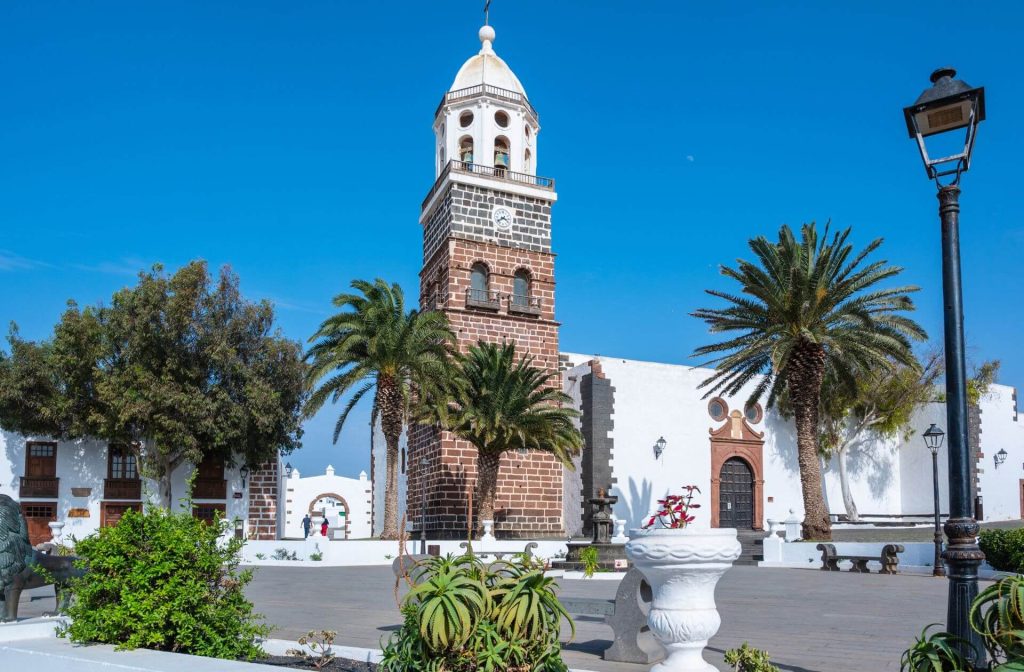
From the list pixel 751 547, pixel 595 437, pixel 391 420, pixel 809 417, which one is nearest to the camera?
pixel 809 417

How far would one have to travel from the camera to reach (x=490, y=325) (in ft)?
91.9

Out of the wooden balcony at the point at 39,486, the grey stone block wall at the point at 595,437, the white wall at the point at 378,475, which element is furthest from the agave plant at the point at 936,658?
the white wall at the point at 378,475

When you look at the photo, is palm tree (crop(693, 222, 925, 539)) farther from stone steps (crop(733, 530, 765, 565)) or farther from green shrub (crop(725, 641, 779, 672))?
green shrub (crop(725, 641, 779, 672))

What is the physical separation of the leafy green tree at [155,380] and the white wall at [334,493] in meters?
14.8

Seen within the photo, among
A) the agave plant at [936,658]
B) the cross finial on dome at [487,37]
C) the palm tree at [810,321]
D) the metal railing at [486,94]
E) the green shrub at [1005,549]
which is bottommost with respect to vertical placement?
the green shrub at [1005,549]

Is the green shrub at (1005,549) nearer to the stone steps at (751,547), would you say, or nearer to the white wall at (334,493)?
the stone steps at (751,547)

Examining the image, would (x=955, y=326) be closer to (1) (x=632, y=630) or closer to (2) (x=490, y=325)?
(1) (x=632, y=630)

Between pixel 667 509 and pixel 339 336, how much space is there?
1934 centimetres

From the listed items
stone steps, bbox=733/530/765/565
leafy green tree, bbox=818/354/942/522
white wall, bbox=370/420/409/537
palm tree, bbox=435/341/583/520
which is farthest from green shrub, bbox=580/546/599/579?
white wall, bbox=370/420/409/537

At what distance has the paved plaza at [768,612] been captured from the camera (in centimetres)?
744

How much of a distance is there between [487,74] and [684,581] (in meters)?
26.5

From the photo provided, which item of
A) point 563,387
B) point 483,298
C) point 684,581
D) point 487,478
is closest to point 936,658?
point 684,581

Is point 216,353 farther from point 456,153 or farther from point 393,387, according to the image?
point 456,153

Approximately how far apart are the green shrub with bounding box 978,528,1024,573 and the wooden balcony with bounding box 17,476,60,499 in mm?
24721
